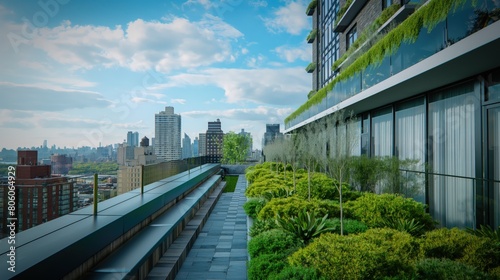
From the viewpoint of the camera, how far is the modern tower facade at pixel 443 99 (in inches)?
274

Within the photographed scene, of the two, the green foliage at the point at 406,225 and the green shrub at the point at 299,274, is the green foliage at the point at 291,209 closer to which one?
the green foliage at the point at 406,225

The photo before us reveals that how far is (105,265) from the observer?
16.5 ft

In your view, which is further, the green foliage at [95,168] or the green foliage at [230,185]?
the green foliage at [230,185]

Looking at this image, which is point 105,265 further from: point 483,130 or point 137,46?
point 483,130

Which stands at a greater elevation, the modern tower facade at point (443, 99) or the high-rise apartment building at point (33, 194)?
the modern tower facade at point (443, 99)

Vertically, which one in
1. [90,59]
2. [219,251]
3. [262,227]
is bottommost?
[219,251]

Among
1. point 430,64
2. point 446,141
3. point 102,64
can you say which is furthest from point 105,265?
point 446,141

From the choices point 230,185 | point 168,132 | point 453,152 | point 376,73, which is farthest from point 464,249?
point 168,132

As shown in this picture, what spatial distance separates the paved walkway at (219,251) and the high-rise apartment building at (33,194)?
2.64 m

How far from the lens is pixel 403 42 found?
30.4ft

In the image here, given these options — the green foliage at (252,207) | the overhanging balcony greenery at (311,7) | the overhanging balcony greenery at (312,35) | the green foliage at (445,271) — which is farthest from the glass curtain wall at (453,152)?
the overhanging balcony greenery at (311,7)

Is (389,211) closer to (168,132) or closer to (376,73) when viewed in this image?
(376,73)

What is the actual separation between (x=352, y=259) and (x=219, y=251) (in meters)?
4.58

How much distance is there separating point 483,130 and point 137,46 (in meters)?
9.76
